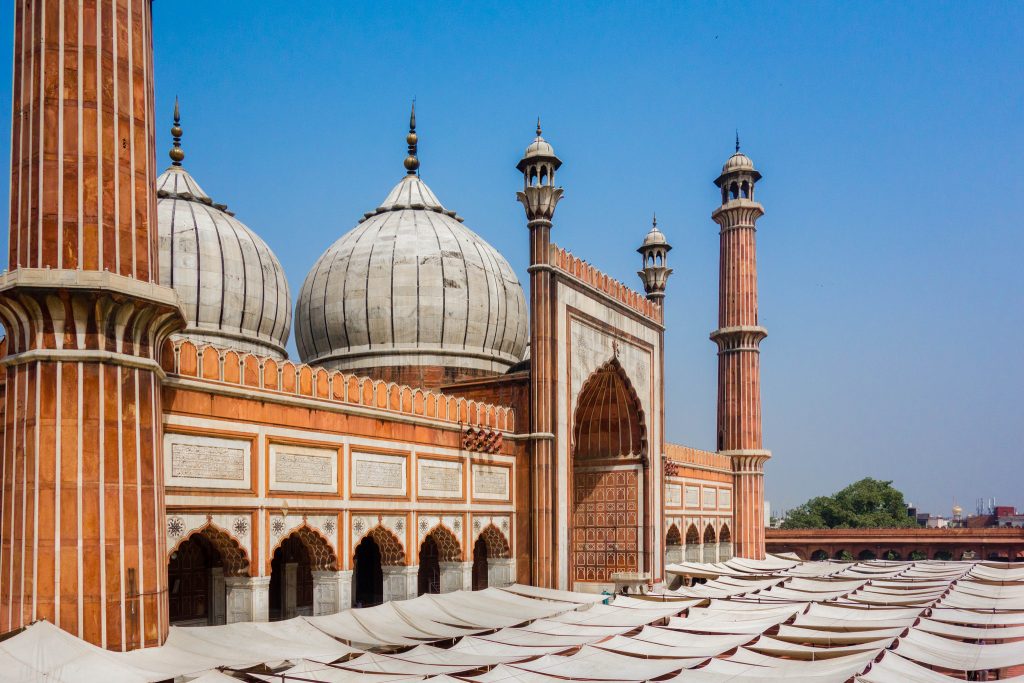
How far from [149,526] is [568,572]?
→ 10.3m

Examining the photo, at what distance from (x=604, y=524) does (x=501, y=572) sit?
584 centimetres

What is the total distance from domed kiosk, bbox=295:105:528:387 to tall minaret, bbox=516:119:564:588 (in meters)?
3.81

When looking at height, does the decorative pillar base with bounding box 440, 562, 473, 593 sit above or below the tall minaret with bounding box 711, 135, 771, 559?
below

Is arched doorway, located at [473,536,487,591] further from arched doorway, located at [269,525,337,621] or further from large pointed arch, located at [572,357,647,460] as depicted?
arched doorway, located at [269,525,337,621]

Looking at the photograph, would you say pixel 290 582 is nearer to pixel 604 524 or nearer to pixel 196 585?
→ pixel 196 585

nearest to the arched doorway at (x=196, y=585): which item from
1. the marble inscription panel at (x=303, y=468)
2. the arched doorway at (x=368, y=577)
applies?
the marble inscription panel at (x=303, y=468)

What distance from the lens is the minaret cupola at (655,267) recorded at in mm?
25375

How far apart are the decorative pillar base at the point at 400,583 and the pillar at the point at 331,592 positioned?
134cm

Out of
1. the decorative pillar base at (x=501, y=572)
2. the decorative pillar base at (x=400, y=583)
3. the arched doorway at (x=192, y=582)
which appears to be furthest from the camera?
the decorative pillar base at (x=501, y=572)

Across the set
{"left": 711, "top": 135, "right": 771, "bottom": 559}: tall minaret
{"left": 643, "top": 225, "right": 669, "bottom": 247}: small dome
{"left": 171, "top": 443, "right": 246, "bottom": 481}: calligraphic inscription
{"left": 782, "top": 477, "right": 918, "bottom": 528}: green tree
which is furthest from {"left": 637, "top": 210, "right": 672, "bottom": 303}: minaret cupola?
{"left": 782, "top": 477, "right": 918, "bottom": 528}: green tree

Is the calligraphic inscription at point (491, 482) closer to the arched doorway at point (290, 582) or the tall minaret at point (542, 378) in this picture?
the tall minaret at point (542, 378)

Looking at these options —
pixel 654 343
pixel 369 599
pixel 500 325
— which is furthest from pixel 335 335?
pixel 654 343

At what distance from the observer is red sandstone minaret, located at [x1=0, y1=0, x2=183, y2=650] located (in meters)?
9.42

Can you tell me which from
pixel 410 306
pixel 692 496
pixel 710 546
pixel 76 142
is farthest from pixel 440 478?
pixel 710 546
